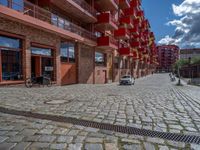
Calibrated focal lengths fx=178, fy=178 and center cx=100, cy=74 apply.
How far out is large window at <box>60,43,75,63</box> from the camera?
61.6 feet

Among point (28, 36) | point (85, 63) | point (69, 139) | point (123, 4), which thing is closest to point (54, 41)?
point (28, 36)

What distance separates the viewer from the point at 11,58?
1302 cm

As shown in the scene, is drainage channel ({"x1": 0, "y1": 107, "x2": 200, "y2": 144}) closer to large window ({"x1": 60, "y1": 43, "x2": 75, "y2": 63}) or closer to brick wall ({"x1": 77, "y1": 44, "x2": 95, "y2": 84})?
large window ({"x1": 60, "y1": 43, "x2": 75, "y2": 63})

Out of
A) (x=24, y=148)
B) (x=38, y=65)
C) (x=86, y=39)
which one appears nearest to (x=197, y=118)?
(x=24, y=148)

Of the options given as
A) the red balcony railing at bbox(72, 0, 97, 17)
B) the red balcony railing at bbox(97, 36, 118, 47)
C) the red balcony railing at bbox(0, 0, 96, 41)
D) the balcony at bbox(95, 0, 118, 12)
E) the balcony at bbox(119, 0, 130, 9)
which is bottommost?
the red balcony railing at bbox(97, 36, 118, 47)

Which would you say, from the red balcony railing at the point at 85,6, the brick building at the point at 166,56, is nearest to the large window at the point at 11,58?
the red balcony railing at the point at 85,6

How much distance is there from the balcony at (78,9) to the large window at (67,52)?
3554 mm

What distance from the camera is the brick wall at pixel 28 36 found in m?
12.3

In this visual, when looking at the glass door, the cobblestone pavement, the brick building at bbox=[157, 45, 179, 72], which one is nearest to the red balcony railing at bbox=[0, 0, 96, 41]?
the glass door

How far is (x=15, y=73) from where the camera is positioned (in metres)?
13.4

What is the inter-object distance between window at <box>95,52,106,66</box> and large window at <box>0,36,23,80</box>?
44.2ft

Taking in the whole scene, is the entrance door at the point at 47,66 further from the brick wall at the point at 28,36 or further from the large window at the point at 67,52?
the large window at the point at 67,52

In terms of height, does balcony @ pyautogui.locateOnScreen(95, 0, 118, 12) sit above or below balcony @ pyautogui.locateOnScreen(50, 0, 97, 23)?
above

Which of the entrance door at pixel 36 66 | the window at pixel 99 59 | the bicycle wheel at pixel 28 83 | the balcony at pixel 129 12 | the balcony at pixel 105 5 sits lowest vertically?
the bicycle wheel at pixel 28 83
